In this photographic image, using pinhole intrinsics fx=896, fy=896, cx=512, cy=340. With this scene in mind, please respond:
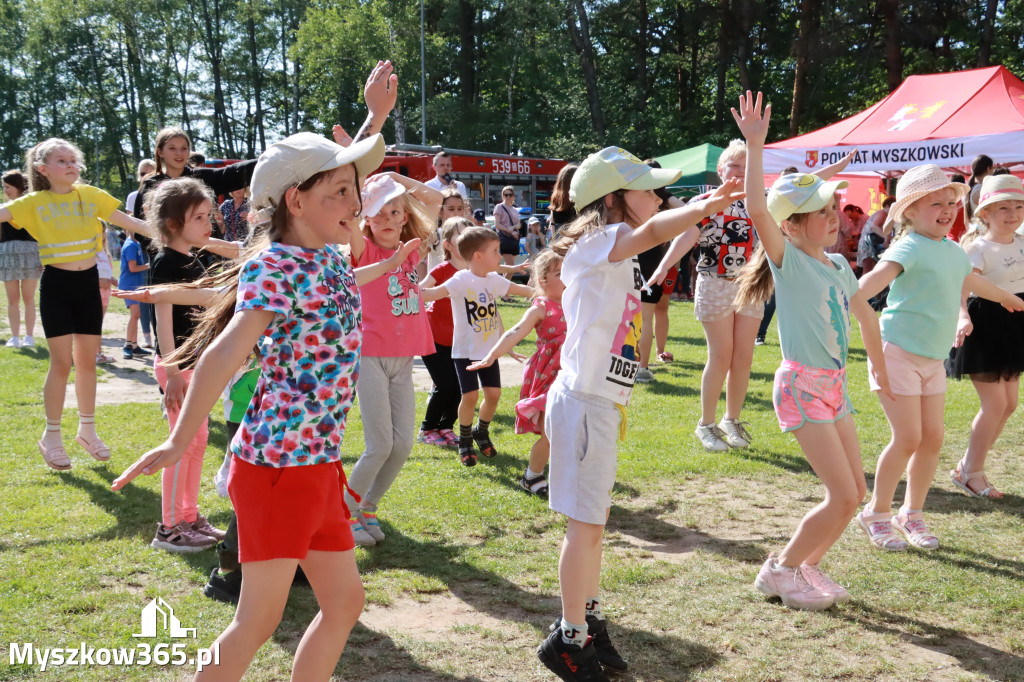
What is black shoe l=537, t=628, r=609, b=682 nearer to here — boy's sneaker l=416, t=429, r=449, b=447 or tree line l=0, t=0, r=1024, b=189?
boy's sneaker l=416, t=429, r=449, b=447

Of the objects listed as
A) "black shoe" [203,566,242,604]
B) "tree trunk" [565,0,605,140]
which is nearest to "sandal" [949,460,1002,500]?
"black shoe" [203,566,242,604]

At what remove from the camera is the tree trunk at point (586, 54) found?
41094 mm

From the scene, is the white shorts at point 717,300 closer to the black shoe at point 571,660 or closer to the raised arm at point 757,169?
the raised arm at point 757,169

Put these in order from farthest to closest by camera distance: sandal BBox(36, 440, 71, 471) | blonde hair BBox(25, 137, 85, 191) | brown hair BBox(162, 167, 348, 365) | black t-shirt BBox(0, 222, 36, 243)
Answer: black t-shirt BBox(0, 222, 36, 243)
sandal BBox(36, 440, 71, 471)
blonde hair BBox(25, 137, 85, 191)
brown hair BBox(162, 167, 348, 365)

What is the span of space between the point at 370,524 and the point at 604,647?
1.80 meters

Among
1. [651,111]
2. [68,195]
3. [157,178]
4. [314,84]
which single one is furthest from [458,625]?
[314,84]

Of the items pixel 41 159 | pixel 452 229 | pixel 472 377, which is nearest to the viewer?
pixel 41 159

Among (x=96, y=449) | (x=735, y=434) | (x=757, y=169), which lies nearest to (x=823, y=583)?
(x=757, y=169)

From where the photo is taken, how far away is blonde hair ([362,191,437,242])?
15.9 ft

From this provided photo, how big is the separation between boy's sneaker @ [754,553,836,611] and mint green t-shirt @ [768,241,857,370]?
944mm

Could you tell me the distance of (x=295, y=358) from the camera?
2.63 metres

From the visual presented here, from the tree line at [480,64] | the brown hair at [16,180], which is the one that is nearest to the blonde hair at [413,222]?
the brown hair at [16,180]

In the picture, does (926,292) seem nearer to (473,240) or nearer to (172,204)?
(473,240)

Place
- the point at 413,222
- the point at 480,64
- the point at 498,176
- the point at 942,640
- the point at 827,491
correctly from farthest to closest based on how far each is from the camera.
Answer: the point at 480,64 → the point at 498,176 → the point at 413,222 → the point at 827,491 → the point at 942,640
